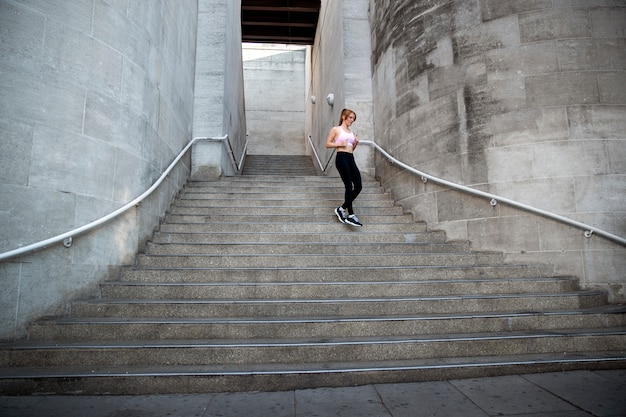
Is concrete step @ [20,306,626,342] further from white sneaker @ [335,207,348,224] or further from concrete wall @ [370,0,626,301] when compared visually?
white sneaker @ [335,207,348,224]

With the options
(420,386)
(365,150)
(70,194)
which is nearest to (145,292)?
(70,194)

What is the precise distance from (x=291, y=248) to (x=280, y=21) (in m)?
14.2

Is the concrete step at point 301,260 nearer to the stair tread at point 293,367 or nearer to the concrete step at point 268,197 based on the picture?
the stair tread at point 293,367

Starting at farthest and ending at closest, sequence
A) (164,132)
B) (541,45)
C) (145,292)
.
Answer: (164,132) → (541,45) → (145,292)

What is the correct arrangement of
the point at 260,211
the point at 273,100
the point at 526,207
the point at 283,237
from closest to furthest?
1. the point at 526,207
2. the point at 283,237
3. the point at 260,211
4. the point at 273,100

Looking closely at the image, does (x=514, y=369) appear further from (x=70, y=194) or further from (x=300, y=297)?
(x=70, y=194)

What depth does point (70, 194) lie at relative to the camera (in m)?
3.59

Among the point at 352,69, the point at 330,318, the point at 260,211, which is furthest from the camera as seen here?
the point at 352,69

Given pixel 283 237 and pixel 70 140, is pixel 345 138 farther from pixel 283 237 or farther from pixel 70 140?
pixel 70 140

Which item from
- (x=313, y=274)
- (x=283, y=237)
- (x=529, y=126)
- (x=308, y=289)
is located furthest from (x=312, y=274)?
(x=529, y=126)

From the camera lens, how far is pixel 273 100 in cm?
1869

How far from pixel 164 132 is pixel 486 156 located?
4668mm

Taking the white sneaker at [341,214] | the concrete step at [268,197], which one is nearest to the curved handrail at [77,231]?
the concrete step at [268,197]

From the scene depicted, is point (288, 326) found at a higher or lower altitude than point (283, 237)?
lower
